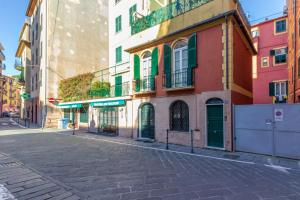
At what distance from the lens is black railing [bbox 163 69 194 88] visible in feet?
34.5

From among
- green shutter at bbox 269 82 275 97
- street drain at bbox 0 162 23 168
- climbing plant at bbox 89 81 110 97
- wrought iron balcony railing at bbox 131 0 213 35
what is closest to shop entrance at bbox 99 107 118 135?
climbing plant at bbox 89 81 110 97

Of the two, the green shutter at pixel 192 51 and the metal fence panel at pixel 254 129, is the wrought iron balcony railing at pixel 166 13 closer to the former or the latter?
the green shutter at pixel 192 51

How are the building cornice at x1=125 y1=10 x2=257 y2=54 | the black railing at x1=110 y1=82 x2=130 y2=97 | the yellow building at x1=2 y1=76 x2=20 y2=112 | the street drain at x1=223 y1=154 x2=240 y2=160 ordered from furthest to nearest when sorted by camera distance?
the yellow building at x1=2 y1=76 x2=20 y2=112, the black railing at x1=110 y1=82 x2=130 y2=97, the building cornice at x1=125 y1=10 x2=257 y2=54, the street drain at x1=223 y1=154 x2=240 y2=160

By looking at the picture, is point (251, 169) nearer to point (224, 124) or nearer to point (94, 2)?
point (224, 124)

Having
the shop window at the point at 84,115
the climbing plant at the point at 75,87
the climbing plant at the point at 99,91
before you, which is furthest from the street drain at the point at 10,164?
the climbing plant at the point at 75,87

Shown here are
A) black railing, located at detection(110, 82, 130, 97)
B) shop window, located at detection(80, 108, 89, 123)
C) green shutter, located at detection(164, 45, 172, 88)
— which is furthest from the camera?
shop window, located at detection(80, 108, 89, 123)

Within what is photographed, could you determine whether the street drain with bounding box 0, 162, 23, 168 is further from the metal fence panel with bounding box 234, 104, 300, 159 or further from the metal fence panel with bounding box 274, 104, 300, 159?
the metal fence panel with bounding box 274, 104, 300, 159

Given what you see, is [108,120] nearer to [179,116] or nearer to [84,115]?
[84,115]

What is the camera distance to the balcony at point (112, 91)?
15109 mm

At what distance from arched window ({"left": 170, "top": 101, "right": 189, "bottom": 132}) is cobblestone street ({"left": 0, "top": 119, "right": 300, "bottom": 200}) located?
3053 millimetres

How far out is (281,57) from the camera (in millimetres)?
21859


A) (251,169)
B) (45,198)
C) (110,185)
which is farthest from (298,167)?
(45,198)

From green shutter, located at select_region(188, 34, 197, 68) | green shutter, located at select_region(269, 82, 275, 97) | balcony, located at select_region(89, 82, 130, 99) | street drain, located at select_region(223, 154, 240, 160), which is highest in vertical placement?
green shutter, located at select_region(188, 34, 197, 68)

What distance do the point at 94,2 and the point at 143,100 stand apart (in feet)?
68.4
